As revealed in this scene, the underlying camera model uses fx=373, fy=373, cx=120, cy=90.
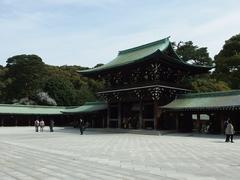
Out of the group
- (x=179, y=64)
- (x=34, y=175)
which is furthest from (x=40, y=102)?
(x=34, y=175)

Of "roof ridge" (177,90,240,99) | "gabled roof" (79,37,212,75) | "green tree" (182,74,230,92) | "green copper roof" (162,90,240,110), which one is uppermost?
"gabled roof" (79,37,212,75)

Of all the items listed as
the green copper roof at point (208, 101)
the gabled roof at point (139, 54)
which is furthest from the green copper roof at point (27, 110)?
the green copper roof at point (208, 101)

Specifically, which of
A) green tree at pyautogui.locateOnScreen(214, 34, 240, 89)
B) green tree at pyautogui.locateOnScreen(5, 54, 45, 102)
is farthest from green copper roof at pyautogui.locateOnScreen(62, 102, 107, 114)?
green tree at pyautogui.locateOnScreen(5, 54, 45, 102)

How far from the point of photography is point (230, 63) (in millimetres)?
59906

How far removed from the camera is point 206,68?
1794 inches

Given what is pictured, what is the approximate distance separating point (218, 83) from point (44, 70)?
49.0 meters

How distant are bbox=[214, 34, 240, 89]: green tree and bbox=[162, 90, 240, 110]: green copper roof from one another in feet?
66.5

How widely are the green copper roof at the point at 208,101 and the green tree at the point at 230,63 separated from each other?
20262mm

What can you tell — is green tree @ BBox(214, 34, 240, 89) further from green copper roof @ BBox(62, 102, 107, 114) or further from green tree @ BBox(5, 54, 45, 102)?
green tree @ BBox(5, 54, 45, 102)

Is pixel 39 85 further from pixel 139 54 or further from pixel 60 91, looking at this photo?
pixel 139 54

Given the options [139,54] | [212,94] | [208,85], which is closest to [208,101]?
[212,94]

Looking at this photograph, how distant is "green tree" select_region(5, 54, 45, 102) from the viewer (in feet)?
285

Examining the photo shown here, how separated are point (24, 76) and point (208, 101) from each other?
5885 cm

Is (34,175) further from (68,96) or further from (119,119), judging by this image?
(68,96)
